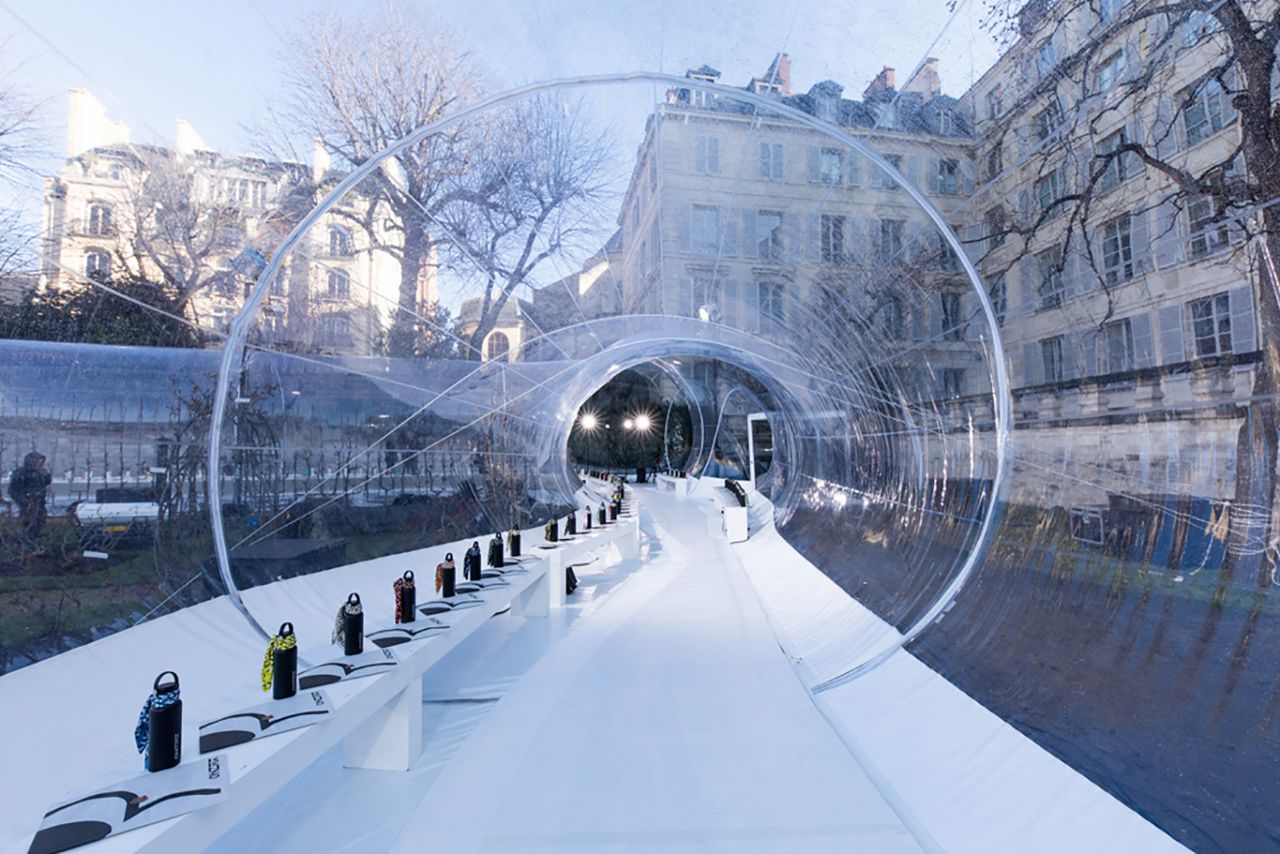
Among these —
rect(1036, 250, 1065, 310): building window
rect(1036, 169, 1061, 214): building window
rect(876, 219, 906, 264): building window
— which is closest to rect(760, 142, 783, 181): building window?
rect(876, 219, 906, 264): building window

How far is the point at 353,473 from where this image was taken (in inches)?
239

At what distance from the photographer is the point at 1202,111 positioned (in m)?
2.57

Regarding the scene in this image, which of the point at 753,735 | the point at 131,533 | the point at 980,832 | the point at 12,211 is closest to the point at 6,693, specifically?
the point at 131,533

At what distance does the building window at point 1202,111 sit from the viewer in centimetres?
252

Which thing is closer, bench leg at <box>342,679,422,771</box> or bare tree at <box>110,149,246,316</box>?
bench leg at <box>342,679,422,771</box>

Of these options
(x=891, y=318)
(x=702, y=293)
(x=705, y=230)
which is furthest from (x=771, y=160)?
(x=702, y=293)

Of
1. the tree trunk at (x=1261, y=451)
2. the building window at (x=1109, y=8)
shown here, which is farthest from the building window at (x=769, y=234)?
the tree trunk at (x=1261, y=451)

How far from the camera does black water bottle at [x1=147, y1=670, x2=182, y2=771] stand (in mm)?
1880

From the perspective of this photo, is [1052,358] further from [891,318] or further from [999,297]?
[891,318]

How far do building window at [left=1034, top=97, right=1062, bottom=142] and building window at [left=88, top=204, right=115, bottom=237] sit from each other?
4.81 metres

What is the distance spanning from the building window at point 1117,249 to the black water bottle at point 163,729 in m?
3.72

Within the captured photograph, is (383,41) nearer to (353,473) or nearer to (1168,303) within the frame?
(353,473)

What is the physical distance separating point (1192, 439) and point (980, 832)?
1.78 meters

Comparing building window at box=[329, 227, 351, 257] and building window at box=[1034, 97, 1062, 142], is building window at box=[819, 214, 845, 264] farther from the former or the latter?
building window at box=[329, 227, 351, 257]
